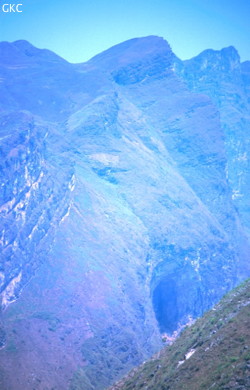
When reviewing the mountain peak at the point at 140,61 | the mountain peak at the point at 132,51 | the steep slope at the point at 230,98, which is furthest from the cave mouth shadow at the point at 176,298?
the mountain peak at the point at 132,51

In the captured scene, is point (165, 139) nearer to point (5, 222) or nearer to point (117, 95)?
point (117, 95)

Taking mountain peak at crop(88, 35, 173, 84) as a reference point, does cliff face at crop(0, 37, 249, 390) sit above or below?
below

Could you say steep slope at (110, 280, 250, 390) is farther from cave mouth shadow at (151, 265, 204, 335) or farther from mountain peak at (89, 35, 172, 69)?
mountain peak at (89, 35, 172, 69)

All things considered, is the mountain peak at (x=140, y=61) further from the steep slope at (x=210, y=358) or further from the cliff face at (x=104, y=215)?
the steep slope at (x=210, y=358)

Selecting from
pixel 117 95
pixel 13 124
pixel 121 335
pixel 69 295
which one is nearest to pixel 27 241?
pixel 69 295

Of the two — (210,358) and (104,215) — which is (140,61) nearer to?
(104,215)

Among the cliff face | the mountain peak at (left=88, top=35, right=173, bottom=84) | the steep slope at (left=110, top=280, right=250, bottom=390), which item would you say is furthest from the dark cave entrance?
the mountain peak at (left=88, top=35, right=173, bottom=84)
